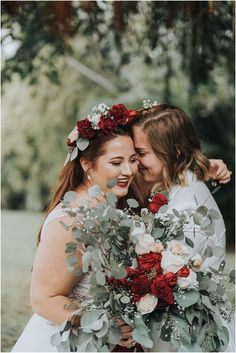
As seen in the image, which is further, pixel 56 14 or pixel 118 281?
pixel 56 14

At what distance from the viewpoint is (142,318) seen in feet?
6.43

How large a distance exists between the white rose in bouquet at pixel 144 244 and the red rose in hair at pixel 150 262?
0.02 meters

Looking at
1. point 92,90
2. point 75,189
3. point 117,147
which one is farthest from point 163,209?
point 92,90

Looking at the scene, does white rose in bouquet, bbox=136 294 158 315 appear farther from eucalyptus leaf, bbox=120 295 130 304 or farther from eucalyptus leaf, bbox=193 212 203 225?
eucalyptus leaf, bbox=193 212 203 225

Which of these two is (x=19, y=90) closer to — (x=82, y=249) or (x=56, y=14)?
(x=56, y=14)

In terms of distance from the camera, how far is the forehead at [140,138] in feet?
8.57

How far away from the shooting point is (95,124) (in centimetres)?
234

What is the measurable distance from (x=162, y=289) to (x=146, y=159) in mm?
870

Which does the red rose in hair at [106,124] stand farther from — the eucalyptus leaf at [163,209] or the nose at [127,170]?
the eucalyptus leaf at [163,209]

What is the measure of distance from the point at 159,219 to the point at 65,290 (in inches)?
17.4

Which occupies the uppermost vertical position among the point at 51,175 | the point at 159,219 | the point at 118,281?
the point at 159,219

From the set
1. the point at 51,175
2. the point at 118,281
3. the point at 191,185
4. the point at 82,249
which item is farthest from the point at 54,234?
the point at 51,175

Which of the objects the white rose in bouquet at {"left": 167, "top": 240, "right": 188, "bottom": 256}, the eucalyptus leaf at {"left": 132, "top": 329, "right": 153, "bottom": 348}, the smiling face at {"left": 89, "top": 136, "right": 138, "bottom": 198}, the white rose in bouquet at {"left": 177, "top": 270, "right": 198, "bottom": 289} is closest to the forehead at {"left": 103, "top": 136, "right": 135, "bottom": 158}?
the smiling face at {"left": 89, "top": 136, "right": 138, "bottom": 198}

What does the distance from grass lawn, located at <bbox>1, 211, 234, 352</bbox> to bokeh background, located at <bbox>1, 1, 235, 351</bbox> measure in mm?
12
